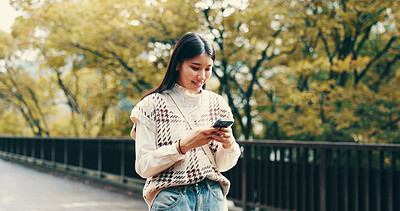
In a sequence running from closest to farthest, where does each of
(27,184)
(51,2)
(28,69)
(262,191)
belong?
1. (262,191)
2. (27,184)
3. (51,2)
4. (28,69)

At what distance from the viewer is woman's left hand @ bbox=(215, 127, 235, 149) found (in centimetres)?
203

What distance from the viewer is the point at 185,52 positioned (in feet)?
7.43

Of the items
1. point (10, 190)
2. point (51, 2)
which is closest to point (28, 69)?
point (51, 2)

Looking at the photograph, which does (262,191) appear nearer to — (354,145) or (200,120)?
(354,145)

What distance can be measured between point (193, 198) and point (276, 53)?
37.9 ft

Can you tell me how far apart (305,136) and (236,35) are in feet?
10.4

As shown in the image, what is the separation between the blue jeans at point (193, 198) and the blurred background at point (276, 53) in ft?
26.2

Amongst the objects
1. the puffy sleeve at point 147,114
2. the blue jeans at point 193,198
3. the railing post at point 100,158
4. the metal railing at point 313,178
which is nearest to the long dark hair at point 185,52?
the puffy sleeve at point 147,114

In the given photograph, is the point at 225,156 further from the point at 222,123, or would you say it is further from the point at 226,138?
the point at 222,123

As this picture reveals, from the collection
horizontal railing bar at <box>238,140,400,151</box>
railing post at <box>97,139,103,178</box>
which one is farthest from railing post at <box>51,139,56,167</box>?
horizontal railing bar at <box>238,140,400,151</box>

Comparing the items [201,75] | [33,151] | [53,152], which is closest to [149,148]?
[201,75]

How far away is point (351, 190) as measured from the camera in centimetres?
603

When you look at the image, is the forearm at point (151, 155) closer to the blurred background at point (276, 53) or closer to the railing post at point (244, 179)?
the railing post at point (244, 179)

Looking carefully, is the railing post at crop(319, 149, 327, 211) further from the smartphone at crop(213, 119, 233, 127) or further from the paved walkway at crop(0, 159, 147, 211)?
the smartphone at crop(213, 119, 233, 127)
